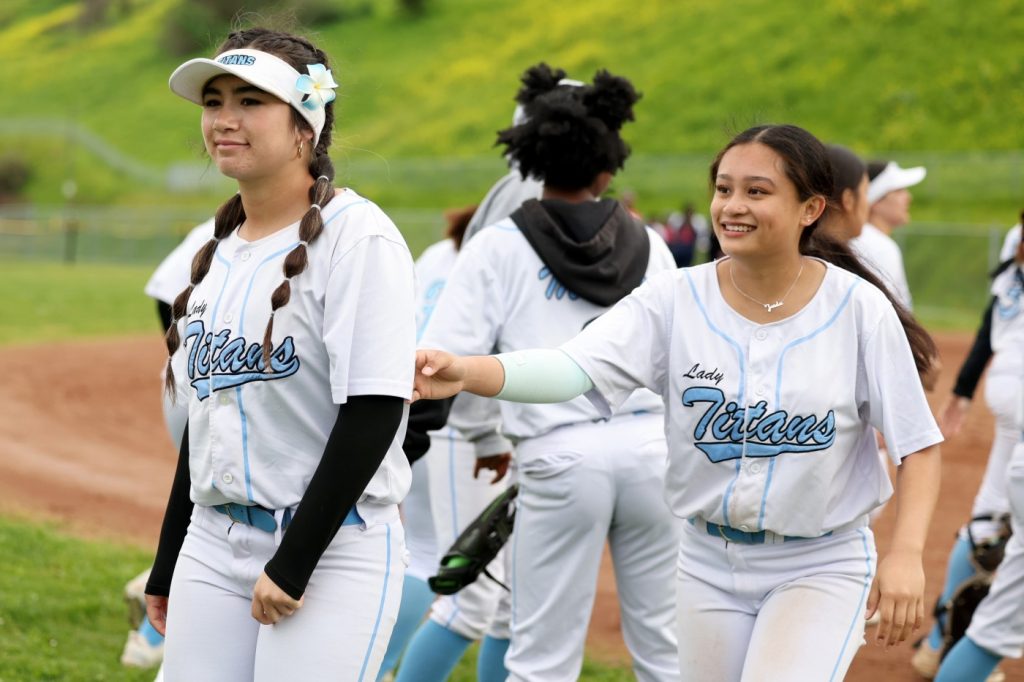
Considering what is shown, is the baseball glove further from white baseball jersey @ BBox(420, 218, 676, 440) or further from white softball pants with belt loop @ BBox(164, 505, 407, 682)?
white softball pants with belt loop @ BBox(164, 505, 407, 682)

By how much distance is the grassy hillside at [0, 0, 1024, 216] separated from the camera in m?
35.2

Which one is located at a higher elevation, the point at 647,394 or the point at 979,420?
the point at 647,394

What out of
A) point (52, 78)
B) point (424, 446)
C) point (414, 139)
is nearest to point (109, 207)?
point (414, 139)

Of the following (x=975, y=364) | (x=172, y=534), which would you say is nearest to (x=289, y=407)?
(x=172, y=534)

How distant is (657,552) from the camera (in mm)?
4164

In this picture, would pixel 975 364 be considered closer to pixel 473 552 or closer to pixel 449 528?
pixel 449 528

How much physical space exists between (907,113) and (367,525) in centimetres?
3534

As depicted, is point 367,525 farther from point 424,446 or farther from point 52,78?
point 52,78

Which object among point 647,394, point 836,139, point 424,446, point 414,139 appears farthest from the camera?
point 414,139

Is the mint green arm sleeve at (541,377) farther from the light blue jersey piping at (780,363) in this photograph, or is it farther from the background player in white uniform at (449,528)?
the background player in white uniform at (449,528)

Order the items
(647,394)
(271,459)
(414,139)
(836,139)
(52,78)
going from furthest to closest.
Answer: (52,78), (414,139), (836,139), (647,394), (271,459)

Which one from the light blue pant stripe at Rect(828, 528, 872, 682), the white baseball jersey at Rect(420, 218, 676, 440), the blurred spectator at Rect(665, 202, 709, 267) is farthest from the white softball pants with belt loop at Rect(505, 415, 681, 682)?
the blurred spectator at Rect(665, 202, 709, 267)

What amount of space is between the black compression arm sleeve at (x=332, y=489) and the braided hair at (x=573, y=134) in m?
1.73

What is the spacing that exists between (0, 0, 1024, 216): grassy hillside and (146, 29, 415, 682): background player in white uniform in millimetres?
21859
